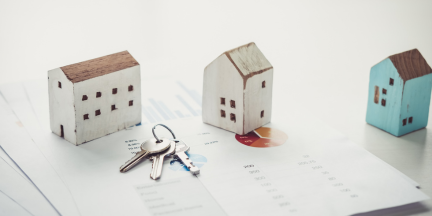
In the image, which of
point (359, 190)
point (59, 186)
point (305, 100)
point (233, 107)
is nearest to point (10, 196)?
point (59, 186)

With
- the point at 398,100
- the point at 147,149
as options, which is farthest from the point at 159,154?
the point at 398,100

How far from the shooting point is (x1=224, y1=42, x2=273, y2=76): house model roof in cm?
142

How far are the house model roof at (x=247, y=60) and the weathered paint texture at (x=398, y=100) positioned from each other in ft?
1.11

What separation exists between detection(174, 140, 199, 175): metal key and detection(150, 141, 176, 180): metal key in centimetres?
2

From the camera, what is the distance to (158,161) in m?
1.30

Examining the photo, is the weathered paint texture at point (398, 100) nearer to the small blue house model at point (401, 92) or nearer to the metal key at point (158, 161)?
the small blue house model at point (401, 92)

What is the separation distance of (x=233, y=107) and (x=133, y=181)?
0.39 metres

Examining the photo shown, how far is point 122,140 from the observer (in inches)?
57.2

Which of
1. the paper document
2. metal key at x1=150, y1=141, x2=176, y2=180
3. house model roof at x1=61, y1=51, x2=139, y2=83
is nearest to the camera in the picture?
the paper document

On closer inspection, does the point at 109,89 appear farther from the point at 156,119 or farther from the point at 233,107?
the point at 233,107

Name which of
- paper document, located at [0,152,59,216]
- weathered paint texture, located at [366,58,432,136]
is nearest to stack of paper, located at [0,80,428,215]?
paper document, located at [0,152,59,216]

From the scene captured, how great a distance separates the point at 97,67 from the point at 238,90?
41 cm

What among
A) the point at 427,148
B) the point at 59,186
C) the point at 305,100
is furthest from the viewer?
the point at 305,100

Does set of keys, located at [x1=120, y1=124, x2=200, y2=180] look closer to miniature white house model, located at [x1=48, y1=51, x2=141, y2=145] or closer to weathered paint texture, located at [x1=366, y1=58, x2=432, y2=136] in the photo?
miniature white house model, located at [x1=48, y1=51, x2=141, y2=145]
